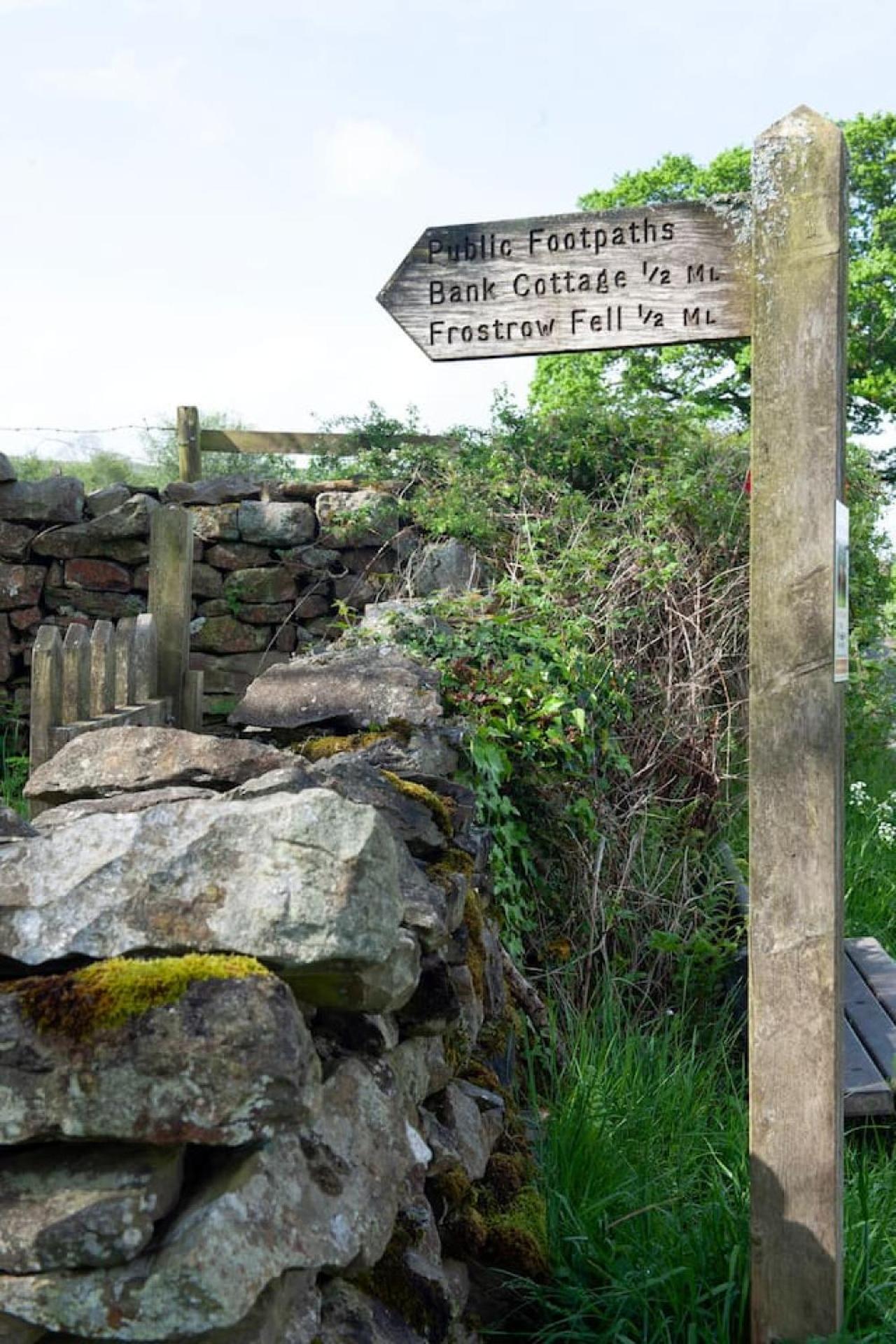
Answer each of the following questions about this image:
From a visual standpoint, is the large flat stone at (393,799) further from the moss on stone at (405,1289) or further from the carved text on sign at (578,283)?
the carved text on sign at (578,283)

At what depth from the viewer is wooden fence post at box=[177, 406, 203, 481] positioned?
10.8 meters

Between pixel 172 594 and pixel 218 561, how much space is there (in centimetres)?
370

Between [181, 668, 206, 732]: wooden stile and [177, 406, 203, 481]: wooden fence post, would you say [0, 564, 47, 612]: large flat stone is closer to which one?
[177, 406, 203, 481]: wooden fence post

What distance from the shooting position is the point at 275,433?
1037cm

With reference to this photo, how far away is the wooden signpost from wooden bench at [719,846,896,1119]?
0.78 metres

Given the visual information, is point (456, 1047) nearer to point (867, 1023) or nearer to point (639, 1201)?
point (639, 1201)

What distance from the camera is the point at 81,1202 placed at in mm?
1806

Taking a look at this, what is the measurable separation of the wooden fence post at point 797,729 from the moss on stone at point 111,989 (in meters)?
1.55

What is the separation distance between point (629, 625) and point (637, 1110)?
286 cm

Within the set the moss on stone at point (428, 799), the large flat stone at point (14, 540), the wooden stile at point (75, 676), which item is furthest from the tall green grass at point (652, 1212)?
the large flat stone at point (14, 540)

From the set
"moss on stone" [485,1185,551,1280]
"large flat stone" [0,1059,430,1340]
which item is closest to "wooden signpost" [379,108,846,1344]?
"moss on stone" [485,1185,551,1280]

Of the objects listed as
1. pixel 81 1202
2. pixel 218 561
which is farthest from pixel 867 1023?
pixel 218 561

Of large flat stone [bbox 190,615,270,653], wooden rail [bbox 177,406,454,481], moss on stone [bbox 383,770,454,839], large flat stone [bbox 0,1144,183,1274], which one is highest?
wooden rail [bbox 177,406,454,481]

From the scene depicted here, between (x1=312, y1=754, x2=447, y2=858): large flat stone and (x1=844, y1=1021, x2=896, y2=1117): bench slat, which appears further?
(x1=844, y1=1021, x2=896, y2=1117): bench slat
